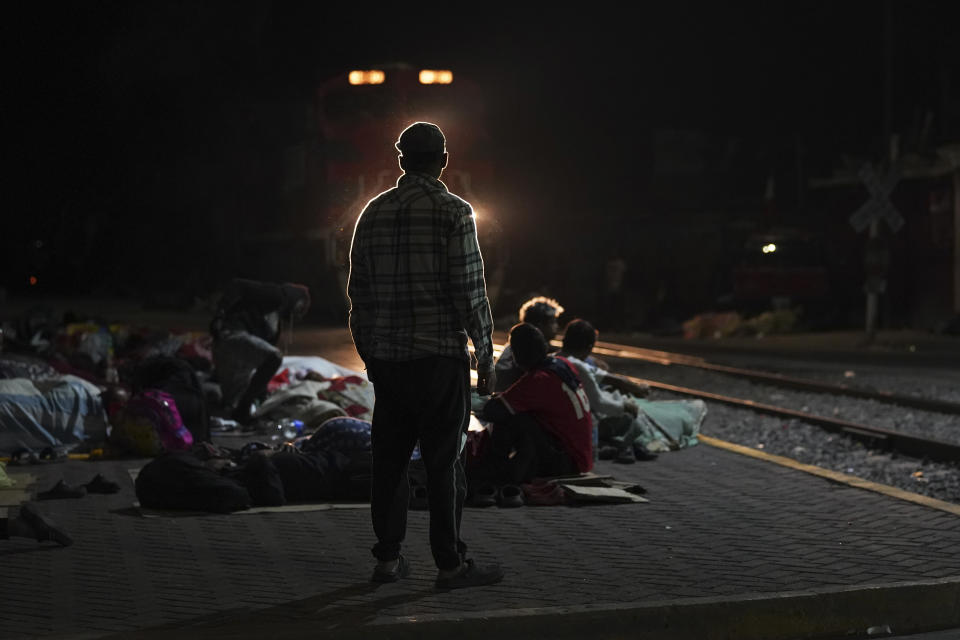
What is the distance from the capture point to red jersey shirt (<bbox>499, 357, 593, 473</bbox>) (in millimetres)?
7625

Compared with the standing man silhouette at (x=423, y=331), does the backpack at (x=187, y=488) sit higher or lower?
lower

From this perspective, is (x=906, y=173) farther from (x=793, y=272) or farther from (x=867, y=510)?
(x=867, y=510)

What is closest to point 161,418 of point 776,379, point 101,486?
point 101,486

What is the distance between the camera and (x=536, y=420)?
775cm

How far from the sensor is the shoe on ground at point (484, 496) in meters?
7.18

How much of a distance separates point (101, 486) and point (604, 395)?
3.46m

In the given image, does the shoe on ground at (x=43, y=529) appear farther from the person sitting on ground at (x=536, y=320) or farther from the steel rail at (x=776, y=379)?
the steel rail at (x=776, y=379)

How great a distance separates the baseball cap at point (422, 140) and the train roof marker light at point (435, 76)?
42.1 ft

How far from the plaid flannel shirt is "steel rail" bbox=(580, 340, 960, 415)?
29.6 ft

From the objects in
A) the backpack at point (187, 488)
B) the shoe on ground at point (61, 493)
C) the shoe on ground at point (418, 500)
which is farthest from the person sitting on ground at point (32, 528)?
the shoe on ground at point (418, 500)

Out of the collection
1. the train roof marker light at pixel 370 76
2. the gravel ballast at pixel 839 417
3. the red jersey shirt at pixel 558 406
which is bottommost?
the gravel ballast at pixel 839 417

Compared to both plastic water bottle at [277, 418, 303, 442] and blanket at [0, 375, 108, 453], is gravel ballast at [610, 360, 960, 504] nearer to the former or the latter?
plastic water bottle at [277, 418, 303, 442]

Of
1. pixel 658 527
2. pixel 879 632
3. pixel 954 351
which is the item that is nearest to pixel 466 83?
pixel 954 351

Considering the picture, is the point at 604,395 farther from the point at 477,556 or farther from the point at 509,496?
the point at 477,556
